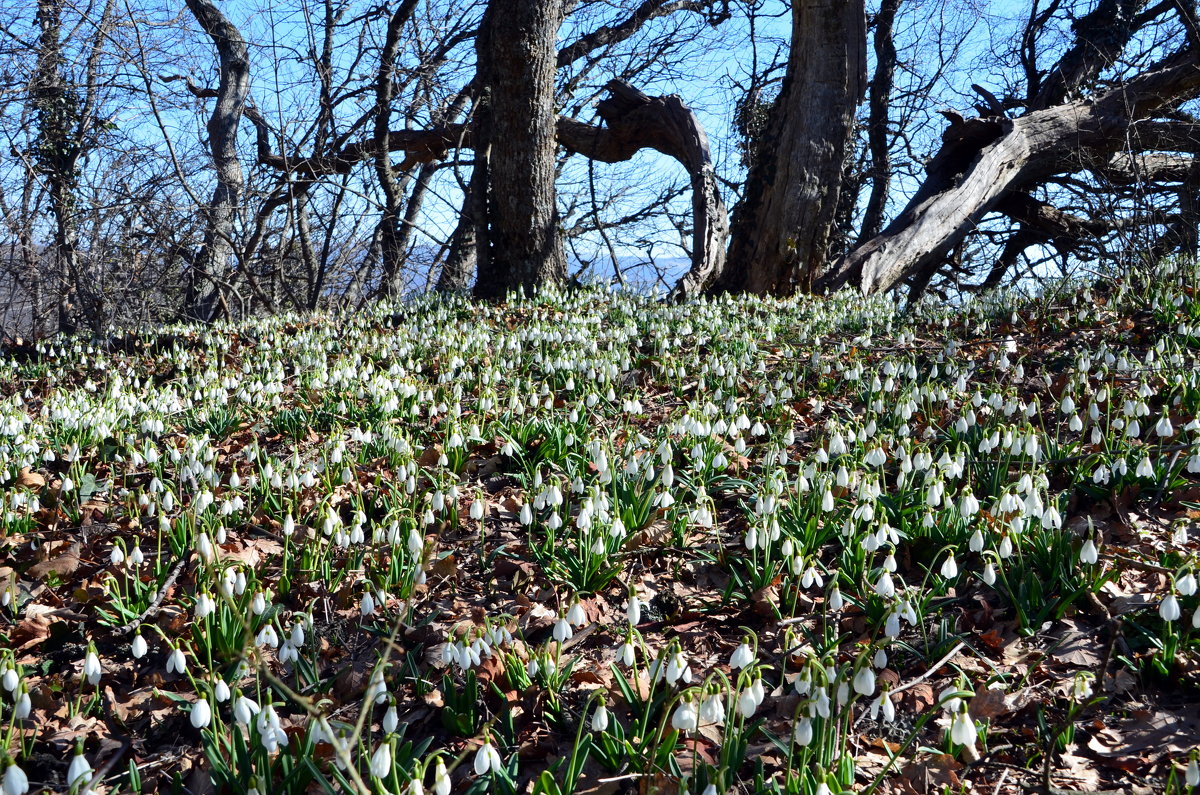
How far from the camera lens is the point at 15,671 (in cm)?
234

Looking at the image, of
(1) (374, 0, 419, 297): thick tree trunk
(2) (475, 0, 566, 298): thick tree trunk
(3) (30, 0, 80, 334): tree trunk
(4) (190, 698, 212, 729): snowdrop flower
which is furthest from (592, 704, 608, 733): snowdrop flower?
(3) (30, 0, 80, 334): tree trunk

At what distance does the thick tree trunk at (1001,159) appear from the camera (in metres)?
10.5

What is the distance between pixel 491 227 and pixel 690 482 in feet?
22.3

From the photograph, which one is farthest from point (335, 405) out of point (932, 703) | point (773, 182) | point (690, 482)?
point (773, 182)

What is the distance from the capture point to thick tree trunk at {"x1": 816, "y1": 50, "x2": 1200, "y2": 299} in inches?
415

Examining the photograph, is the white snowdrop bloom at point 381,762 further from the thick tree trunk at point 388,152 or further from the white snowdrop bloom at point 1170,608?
the thick tree trunk at point 388,152

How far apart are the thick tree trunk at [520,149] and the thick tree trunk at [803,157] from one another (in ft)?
7.67

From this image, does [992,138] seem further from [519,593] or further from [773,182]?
[519,593]

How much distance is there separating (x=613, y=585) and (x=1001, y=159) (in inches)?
393

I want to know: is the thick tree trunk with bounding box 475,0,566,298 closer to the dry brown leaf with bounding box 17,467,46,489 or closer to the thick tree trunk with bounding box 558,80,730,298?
the thick tree trunk with bounding box 558,80,730,298

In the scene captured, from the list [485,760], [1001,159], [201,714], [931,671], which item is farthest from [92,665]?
[1001,159]

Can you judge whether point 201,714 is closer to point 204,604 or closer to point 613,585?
point 204,604

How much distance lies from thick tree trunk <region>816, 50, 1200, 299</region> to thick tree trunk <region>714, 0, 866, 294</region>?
2.27 feet

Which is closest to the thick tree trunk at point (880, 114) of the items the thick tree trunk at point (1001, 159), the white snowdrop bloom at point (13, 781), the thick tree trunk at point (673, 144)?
the thick tree trunk at point (1001, 159)
